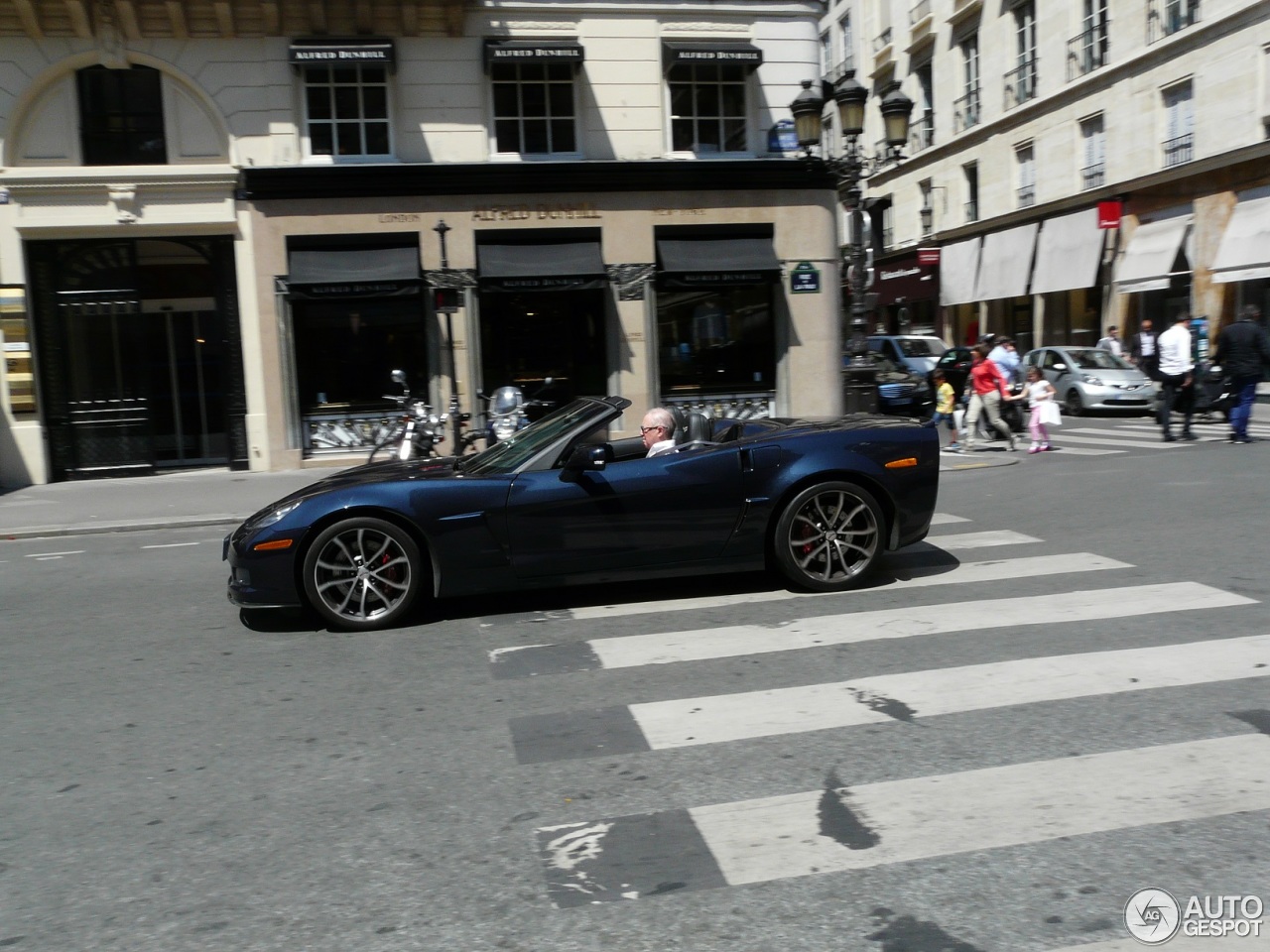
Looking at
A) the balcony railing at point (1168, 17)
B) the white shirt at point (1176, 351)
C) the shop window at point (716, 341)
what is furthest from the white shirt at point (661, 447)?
the balcony railing at point (1168, 17)

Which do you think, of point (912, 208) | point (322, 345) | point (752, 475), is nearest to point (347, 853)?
A: point (752, 475)

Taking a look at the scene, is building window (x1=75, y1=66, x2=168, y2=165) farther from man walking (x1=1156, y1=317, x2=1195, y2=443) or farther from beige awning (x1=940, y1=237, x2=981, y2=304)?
beige awning (x1=940, y1=237, x2=981, y2=304)

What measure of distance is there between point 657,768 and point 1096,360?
2098 cm

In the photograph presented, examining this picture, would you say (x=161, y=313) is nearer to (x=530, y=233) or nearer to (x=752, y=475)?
(x=530, y=233)

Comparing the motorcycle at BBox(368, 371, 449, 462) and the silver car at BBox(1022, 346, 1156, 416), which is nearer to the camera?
the motorcycle at BBox(368, 371, 449, 462)

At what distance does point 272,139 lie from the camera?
55.7 ft

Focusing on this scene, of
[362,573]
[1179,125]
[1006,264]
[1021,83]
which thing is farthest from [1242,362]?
[1021,83]

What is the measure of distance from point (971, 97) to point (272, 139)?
26.6 m

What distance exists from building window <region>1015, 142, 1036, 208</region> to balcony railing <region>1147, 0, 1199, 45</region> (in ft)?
20.3

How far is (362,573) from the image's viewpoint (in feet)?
20.8

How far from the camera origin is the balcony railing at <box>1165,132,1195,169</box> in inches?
1051

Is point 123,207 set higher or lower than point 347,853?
higher
